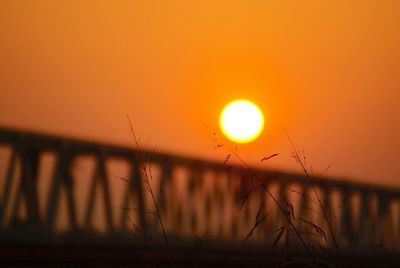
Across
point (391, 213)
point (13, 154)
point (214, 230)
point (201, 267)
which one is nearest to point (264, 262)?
point (201, 267)

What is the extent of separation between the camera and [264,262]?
17.3 feet

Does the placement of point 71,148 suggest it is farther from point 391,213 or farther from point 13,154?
point 391,213

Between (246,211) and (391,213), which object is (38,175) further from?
(391,213)

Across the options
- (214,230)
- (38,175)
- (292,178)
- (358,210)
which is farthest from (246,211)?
(38,175)

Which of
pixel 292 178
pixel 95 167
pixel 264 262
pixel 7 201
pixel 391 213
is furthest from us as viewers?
pixel 391 213

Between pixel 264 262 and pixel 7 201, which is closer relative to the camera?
pixel 264 262

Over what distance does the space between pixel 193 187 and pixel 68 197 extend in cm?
215

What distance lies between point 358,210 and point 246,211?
2405 mm

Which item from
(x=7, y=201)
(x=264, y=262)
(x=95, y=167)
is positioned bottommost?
(x=264, y=262)

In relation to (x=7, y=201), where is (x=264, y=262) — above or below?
below

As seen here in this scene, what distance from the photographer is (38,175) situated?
711 centimetres

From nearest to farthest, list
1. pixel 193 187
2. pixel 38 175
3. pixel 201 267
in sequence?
1. pixel 201 267
2. pixel 38 175
3. pixel 193 187

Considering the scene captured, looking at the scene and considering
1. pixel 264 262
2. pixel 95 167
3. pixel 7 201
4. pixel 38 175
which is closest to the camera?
pixel 264 262

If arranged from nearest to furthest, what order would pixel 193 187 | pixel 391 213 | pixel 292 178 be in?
pixel 193 187, pixel 292 178, pixel 391 213
